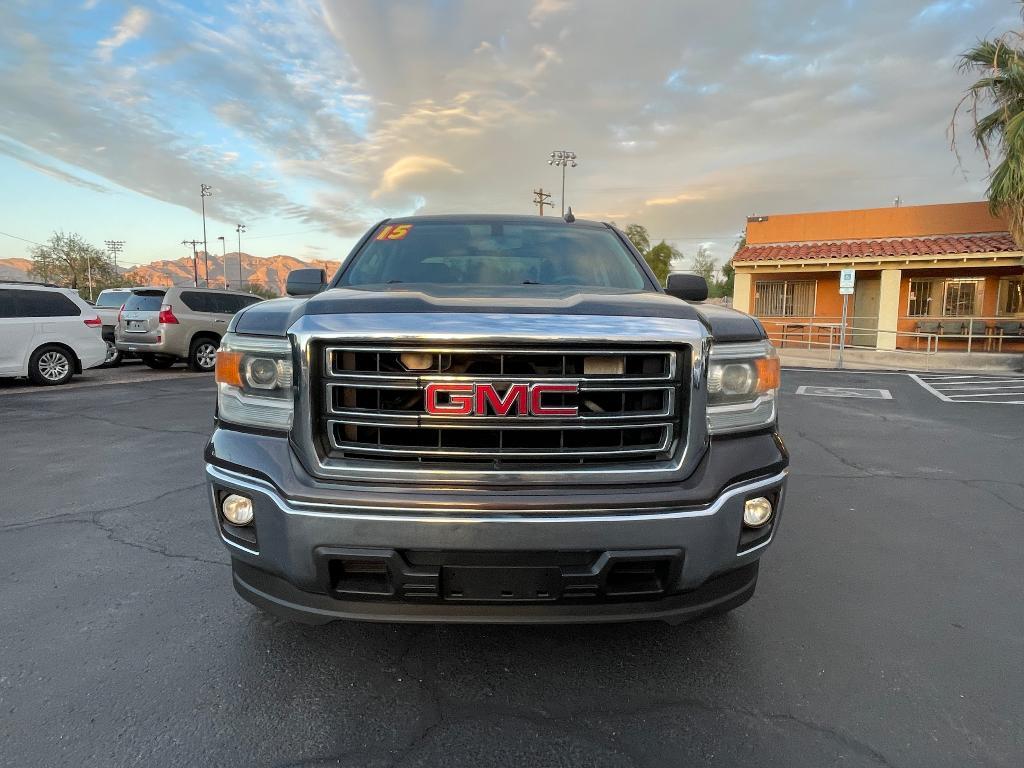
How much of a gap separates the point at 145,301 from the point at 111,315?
1.60 m

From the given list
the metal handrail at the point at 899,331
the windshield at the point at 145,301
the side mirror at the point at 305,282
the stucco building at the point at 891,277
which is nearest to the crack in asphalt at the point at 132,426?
the side mirror at the point at 305,282

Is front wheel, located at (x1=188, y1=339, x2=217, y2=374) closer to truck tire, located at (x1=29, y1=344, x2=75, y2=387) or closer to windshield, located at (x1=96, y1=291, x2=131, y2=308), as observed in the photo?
truck tire, located at (x1=29, y1=344, x2=75, y2=387)

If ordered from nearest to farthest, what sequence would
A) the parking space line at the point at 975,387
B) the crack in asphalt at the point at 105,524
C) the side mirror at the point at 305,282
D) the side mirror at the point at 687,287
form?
the side mirror at the point at 305,282 < the side mirror at the point at 687,287 < the crack in asphalt at the point at 105,524 < the parking space line at the point at 975,387

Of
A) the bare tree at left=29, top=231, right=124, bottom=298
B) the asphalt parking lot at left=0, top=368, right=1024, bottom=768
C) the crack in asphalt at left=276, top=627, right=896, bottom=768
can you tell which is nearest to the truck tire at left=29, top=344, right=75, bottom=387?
the asphalt parking lot at left=0, top=368, right=1024, bottom=768

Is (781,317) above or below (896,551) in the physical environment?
above

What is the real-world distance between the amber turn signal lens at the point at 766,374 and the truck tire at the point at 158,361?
13.5m

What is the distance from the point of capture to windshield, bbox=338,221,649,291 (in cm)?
331

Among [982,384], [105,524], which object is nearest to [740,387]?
[105,524]

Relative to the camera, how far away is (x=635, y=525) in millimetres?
1903

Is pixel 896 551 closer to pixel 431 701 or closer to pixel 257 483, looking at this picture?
pixel 431 701

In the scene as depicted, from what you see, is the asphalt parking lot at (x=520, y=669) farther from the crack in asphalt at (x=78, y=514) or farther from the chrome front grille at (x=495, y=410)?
the chrome front grille at (x=495, y=410)

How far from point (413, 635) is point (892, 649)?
194cm

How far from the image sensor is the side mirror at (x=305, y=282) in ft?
10.3

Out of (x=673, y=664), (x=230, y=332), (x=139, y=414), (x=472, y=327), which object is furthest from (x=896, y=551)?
(x=139, y=414)
